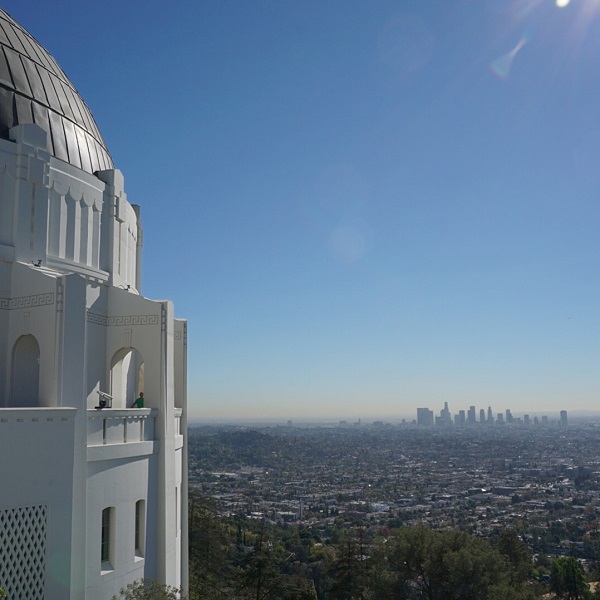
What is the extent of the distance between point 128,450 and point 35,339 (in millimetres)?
2770

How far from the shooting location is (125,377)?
14.7 metres

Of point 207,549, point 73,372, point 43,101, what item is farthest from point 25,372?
point 207,549

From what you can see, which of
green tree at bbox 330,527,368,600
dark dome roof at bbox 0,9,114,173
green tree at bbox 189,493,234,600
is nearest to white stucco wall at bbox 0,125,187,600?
dark dome roof at bbox 0,9,114,173

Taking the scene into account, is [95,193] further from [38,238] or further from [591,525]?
[591,525]

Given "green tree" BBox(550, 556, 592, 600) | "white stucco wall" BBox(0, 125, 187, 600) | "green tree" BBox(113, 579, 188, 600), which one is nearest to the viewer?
"white stucco wall" BBox(0, 125, 187, 600)

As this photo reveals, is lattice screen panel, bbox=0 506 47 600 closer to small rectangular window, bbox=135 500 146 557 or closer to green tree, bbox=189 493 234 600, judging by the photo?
small rectangular window, bbox=135 500 146 557

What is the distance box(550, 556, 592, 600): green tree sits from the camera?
118 feet

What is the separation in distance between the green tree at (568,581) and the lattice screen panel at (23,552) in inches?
1357

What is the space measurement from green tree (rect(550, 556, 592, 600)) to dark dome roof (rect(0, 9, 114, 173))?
3412 centimetres

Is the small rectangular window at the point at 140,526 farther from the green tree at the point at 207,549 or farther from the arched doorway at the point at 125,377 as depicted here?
the green tree at the point at 207,549

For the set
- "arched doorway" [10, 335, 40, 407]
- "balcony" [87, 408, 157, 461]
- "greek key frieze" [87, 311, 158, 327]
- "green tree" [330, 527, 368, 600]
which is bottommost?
"green tree" [330, 527, 368, 600]

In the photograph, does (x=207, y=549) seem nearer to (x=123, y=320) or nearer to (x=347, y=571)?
(x=347, y=571)

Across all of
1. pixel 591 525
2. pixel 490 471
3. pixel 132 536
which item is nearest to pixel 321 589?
pixel 132 536

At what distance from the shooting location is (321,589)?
46.4m
